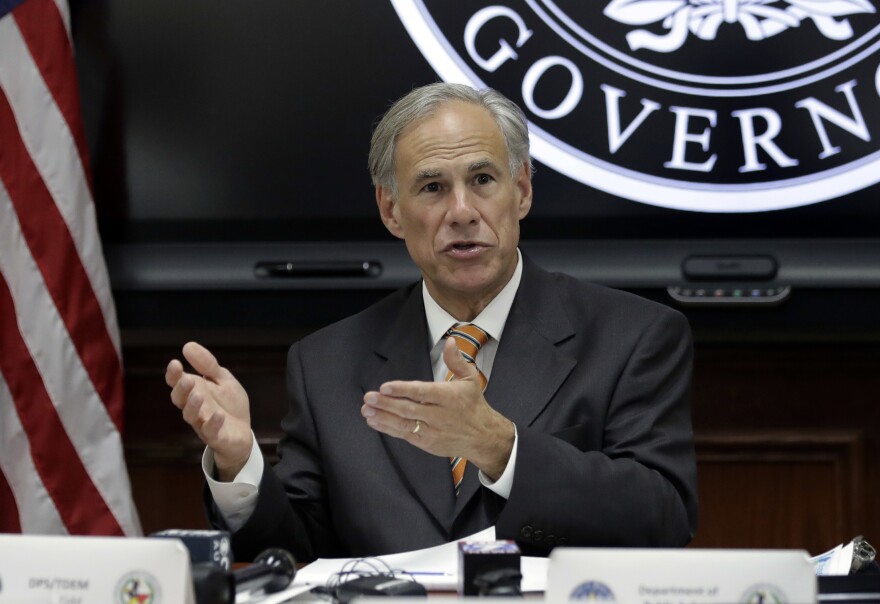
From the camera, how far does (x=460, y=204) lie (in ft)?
8.37

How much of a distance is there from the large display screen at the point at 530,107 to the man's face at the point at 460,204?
2.92ft

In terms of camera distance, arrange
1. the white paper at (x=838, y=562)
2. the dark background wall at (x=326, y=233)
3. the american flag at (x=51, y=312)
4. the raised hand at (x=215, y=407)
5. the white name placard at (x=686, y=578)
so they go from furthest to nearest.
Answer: the dark background wall at (x=326, y=233), the american flag at (x=51, y=312), the raised hand at (x=215, y=407), the white paper at (x=838, y=562), the white name placard at (x=686, y=578)

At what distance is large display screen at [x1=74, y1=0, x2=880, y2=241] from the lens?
11.2ft

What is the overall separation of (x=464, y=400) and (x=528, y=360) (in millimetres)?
508

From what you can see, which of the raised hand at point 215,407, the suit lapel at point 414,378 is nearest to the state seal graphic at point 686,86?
the suit lapel at point 414,378

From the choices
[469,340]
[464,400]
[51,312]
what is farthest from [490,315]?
[51,312]

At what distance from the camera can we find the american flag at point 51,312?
3.34 m

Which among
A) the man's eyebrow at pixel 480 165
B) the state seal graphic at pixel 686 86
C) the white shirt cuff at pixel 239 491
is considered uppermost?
the state seal graphic at pixel 686 86

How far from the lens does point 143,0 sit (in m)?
3.61

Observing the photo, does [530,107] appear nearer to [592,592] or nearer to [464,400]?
[464,400]

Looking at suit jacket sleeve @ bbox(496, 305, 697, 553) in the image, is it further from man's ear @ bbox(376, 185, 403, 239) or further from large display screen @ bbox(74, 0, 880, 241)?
large display screen @ bbox(74, 0, 880, 241)

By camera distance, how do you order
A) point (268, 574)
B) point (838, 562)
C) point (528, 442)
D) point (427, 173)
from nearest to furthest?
point (268, 574)
point (838, 562)
point (528, 442)
point (427, 173)

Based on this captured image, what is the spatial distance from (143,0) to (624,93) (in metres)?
1.51

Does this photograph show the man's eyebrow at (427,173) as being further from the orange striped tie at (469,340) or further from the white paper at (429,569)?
the white paper at (429,569)
